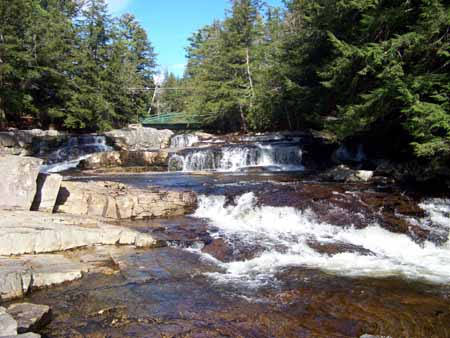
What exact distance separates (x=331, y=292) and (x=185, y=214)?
6.49 metres

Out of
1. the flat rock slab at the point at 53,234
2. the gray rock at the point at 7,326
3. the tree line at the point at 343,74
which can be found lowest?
the gray rock at the point at 7,326

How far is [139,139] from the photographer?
2839 centimetres

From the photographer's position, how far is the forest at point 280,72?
11.3 meters

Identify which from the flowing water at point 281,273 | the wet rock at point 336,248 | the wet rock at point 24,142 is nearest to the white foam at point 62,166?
the wet rock at point 24,142

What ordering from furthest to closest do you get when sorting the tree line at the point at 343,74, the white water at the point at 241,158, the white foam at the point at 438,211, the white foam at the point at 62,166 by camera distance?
the white foam at the point at 62,166 → the white water at the point at 241,158 → the tree line at the point at 343,74 → the white foam at the point at 438,211

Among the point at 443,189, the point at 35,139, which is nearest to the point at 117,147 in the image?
the point at 35,139

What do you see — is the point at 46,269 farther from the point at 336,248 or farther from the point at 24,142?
the point at 24,142

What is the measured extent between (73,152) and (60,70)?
11152mm

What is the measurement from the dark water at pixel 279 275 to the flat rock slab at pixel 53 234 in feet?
2.69

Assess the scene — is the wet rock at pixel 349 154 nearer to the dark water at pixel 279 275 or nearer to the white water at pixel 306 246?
the dark water at pixel 279 275

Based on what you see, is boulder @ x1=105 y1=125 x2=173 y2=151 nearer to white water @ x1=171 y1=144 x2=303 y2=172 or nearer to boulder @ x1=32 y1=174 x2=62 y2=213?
white water @ x1=171 y1=144 x2=303 y2=172

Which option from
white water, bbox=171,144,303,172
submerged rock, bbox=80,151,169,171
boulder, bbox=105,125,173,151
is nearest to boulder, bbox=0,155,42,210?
white water, bbox=171,144,303,172

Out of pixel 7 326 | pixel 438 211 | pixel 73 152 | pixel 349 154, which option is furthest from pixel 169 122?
pixel 7 326

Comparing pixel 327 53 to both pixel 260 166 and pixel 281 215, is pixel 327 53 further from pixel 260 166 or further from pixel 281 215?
pixel 281 215
